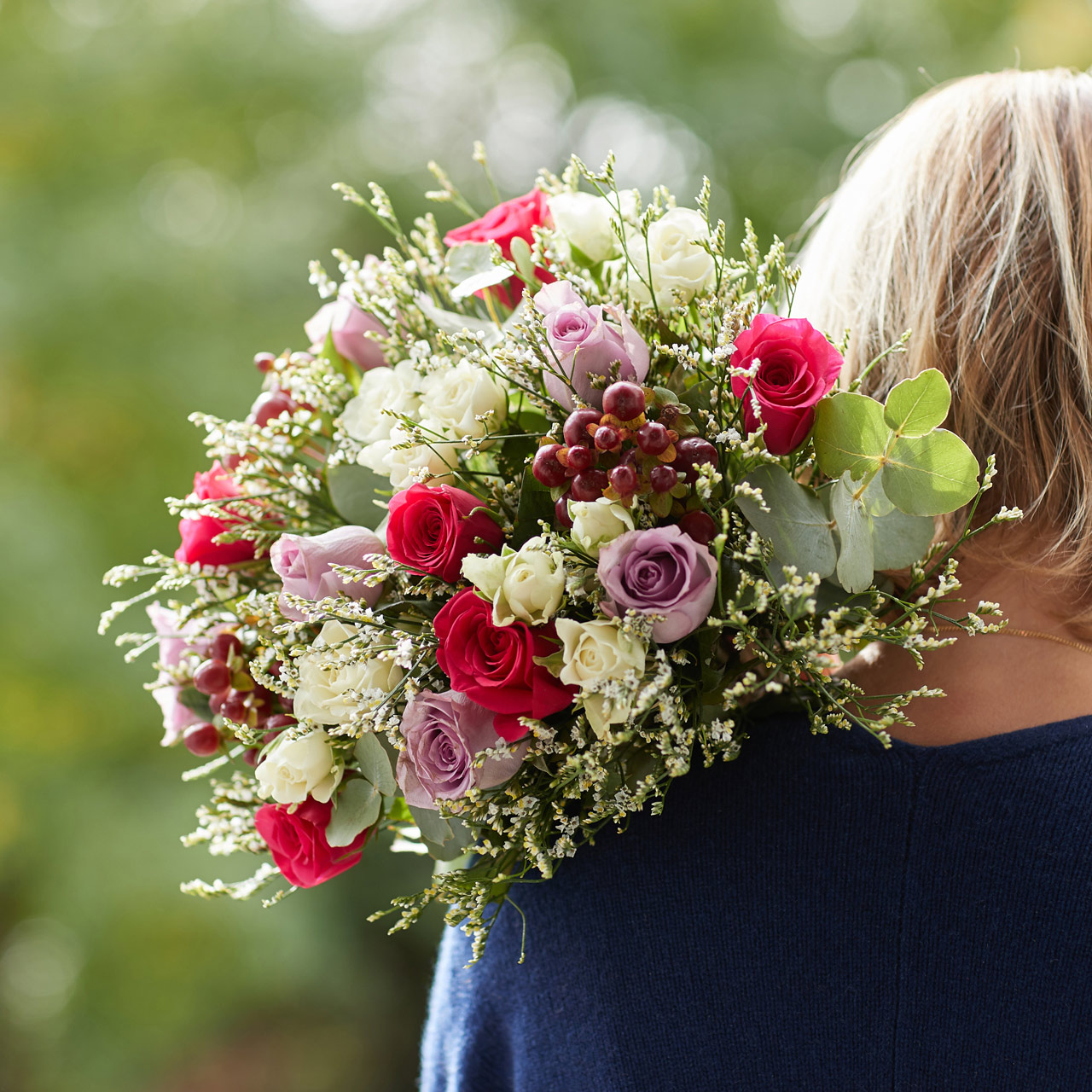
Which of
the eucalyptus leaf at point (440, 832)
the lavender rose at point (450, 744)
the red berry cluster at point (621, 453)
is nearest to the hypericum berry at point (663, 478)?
the red berry cluster at point (621, 453)

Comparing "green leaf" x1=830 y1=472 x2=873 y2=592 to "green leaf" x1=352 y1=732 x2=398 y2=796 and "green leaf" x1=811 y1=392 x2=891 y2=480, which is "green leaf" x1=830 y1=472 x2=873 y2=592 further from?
"green leaf" x1=352 y1=732 x2=398 y2=796

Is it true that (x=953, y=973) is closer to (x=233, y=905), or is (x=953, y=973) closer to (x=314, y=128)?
(x=233, y=905)

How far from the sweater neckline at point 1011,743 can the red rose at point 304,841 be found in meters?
0.50

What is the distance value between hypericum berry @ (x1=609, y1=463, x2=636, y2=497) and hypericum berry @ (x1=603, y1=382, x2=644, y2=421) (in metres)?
0.04

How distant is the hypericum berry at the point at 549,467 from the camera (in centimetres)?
72

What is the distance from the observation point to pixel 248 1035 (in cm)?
315

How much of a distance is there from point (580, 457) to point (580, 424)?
0.09 ft

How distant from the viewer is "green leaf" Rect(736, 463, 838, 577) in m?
0.71

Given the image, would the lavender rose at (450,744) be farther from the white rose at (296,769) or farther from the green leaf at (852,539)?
the green leaf at (852,539)

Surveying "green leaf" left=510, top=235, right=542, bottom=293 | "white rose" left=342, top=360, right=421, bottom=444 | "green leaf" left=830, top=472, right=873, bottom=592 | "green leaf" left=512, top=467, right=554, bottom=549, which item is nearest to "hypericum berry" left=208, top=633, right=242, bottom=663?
"white rose" left=342, top=360, right=421, bottom=444

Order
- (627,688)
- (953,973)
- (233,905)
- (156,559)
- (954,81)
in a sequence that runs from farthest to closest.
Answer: (233,905) < (954,81) < (156,559) < (953,973) < (627,688)

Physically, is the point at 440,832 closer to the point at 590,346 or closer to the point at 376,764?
the point at 376,764

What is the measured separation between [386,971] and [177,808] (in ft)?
3.55

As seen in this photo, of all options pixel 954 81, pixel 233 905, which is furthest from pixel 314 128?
pixel 954 81
